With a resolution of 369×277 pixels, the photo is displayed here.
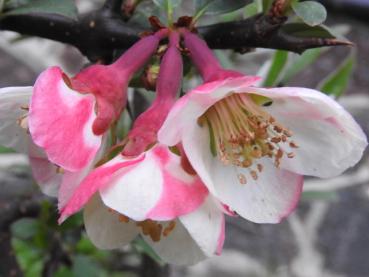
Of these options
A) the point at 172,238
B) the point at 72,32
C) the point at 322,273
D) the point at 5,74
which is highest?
the point at 72,32

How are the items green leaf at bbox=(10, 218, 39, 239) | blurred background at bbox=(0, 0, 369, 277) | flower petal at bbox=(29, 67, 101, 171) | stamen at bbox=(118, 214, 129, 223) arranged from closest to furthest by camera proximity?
flower petal at bbox=(29, 67, 101, 171), stamen at bbox=(118, 214, 129, 223), green leaf at bbox=(10, 218, 39, 239), blurred background at bbox=(0, 0, 369, 277)

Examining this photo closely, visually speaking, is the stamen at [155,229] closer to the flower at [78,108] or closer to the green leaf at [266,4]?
the flower at [78,108]

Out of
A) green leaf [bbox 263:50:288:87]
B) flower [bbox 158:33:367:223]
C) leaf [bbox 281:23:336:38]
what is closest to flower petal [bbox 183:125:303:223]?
flower [bbox 158:33:367:223]

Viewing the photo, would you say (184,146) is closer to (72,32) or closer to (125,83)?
(125,83)

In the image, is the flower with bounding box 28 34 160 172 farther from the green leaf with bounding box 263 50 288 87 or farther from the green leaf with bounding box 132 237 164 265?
the green leaf with bounding box 263 50 288 87

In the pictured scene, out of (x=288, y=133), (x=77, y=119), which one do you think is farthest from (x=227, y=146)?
(x=77, y=119)

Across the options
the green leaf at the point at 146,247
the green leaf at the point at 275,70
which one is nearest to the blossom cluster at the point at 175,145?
the green leaf at the point at 146,247
